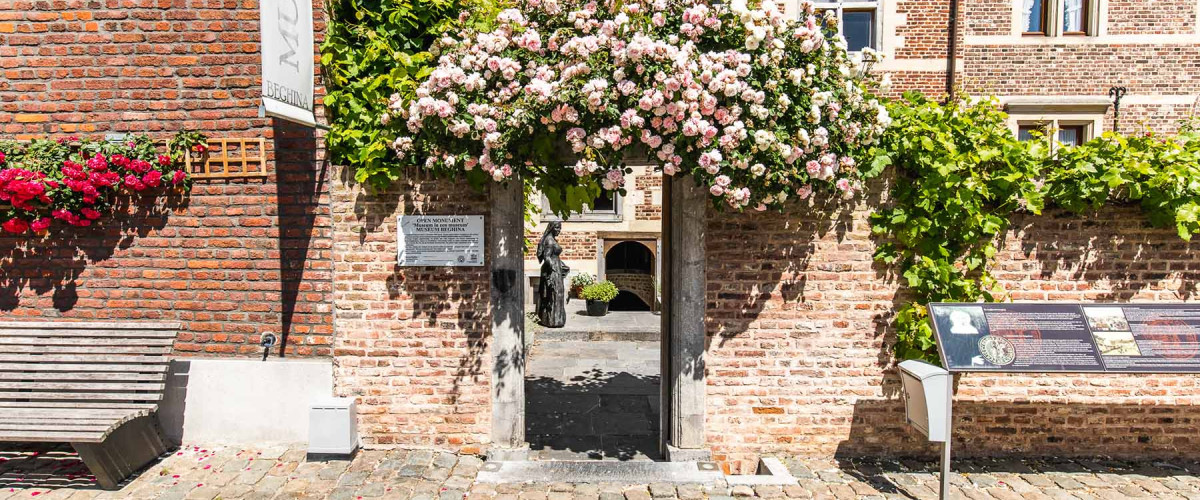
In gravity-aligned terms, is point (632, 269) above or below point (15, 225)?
below

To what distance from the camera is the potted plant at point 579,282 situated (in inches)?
513

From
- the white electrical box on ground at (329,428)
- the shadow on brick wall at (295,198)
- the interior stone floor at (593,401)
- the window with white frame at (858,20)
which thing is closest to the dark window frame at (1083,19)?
the window with white frame at (858,20)

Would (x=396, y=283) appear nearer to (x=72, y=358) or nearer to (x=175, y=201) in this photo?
(x=175, y=201)

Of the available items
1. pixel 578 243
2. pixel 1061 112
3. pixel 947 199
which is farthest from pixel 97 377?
pixel 1061 112

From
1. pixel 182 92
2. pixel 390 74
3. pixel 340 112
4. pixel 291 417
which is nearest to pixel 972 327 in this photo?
pixel 390 74

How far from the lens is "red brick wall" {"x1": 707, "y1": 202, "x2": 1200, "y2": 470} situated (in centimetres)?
421

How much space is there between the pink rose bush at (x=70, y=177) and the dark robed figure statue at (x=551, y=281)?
5.12 meters

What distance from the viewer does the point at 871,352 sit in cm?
437

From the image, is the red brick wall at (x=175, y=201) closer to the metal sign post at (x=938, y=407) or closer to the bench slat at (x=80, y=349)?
the bench slat at (x=80, y=349)

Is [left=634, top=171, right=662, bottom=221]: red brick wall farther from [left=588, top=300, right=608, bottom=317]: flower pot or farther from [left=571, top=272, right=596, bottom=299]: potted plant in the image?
[left=588, top=300, right=608, bottom=317]: flower pot

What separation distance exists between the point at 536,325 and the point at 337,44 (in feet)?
20.9

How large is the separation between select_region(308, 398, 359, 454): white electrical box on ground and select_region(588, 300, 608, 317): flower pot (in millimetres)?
7650

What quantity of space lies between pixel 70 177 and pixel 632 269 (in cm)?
1145

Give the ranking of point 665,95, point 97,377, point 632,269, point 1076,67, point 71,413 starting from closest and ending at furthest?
point 665,95, point 71,413, point 97,377, point 1076,67, point 632,269
